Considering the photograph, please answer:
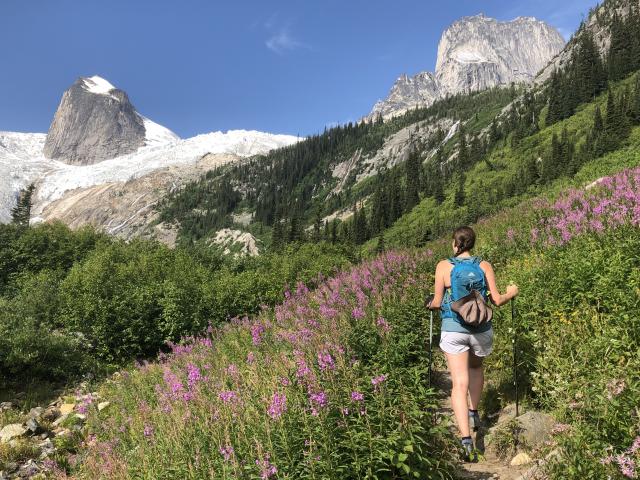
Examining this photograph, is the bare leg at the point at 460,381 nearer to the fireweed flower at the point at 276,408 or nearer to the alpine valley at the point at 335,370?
the alpine valley at the point at 335,370

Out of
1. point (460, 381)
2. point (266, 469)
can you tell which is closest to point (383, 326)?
point (460, 381)

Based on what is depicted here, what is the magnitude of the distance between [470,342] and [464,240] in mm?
1244

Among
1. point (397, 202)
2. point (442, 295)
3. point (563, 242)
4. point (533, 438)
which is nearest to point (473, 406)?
point (533, 438)

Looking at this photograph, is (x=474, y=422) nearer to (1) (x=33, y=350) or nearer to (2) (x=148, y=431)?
(2) (x=148, y=431)

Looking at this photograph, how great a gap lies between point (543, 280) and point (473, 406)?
8.42 feet

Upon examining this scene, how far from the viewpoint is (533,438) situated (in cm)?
428

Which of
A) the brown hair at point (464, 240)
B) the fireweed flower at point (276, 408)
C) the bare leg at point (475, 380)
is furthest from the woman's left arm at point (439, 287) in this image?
the fireweed flower at point (276, 408)

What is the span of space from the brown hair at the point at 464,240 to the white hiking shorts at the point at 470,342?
103 centimetres

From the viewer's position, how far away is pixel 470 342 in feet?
15.1

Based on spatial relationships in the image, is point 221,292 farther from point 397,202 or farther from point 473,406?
point 397,202

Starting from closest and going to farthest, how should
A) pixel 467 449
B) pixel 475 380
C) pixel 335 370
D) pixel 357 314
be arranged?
pixel 467 449, pixel 335 370, pixel 475 380, pixel 357 314

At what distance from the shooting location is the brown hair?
16.1ft

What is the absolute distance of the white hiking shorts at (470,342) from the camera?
15.0 feet

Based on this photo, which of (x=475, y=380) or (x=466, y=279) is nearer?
(x=466, y=279)
